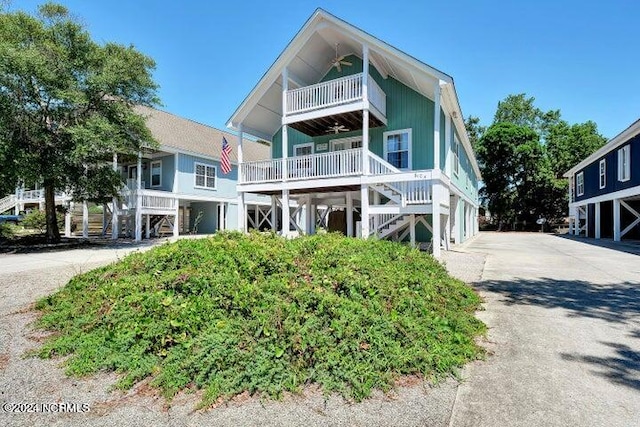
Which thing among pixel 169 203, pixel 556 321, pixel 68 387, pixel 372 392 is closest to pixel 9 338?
pixel 68 387

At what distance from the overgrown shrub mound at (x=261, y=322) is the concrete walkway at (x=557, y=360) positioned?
0.44m

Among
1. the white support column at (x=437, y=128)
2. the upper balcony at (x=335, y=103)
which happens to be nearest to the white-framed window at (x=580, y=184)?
the upper balcony at (x=335, y=103)

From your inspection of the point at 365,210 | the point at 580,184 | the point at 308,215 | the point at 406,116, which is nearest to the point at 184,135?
the point at 308,215

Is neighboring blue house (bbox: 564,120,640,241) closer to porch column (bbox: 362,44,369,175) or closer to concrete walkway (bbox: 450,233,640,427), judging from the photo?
porch column (bbox: 362,44,369,175)

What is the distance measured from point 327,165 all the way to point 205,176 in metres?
13.4

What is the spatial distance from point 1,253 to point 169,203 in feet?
28.1

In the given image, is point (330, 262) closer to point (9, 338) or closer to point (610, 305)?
point (9, 338)

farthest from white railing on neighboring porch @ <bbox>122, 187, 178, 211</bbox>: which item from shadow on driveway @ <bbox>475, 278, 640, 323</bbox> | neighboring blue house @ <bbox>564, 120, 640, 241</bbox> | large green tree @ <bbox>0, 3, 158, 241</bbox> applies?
neighboring blue house @ <bbox>564, 120, 640, 241</bbox>

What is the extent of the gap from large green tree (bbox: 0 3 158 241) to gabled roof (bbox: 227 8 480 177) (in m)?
5.18

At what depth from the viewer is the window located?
77.8 feet

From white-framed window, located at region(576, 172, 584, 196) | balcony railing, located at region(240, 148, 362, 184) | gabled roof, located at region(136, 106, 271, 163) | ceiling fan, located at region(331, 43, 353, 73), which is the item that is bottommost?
balcony railing, located at region(240, 148, 362, 184)

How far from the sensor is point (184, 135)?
80.0 feet

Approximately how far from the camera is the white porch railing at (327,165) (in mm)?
12969

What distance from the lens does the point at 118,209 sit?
21.6 metres
